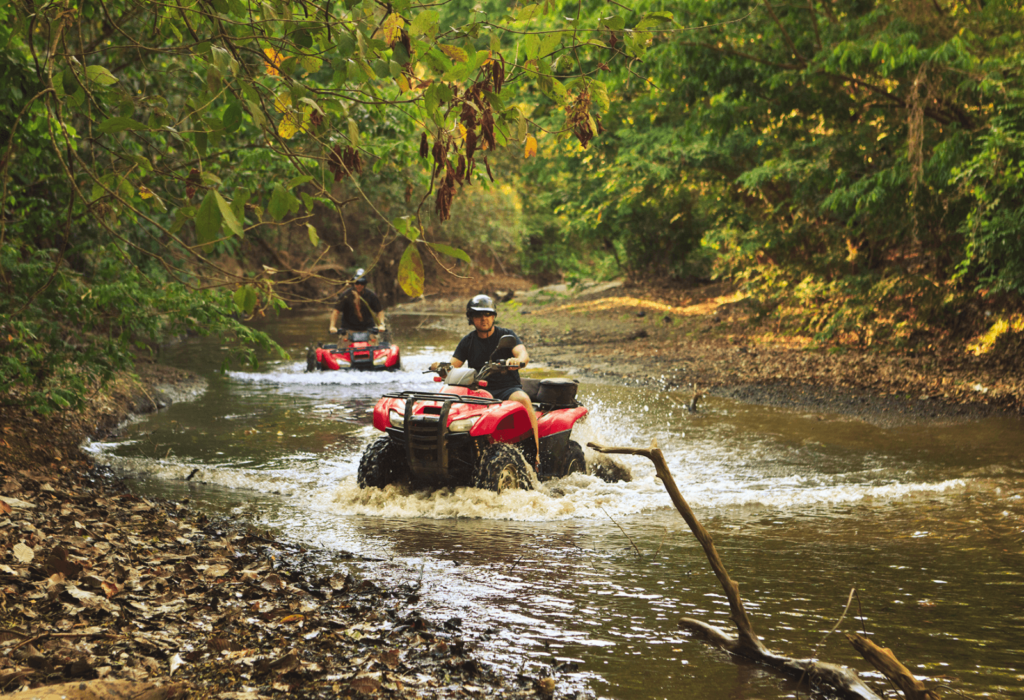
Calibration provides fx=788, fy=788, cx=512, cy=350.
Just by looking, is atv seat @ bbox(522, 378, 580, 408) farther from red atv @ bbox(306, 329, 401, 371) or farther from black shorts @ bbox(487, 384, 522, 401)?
red atv @ bbox(306, 329, 401, 371)

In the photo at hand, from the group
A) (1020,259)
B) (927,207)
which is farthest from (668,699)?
(927,207)

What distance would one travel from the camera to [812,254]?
1839cm

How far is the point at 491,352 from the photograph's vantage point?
833cm

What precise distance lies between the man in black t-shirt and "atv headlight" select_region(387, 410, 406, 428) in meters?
0.94

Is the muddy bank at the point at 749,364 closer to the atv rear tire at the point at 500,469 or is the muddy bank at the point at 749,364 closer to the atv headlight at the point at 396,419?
the atv rear tire at the point at 500,469

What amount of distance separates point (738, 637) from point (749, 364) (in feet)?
39.4

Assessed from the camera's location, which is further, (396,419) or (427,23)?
(396,419)

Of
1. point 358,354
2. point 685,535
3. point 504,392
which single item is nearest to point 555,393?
point 504,392

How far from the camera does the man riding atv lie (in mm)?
7695

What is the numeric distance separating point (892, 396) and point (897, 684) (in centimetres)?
999

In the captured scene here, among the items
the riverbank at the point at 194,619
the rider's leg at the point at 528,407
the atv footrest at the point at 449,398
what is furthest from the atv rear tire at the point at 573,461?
the riverbank at the point at 194,619

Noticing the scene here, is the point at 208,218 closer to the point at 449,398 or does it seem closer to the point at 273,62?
the point at 273,62

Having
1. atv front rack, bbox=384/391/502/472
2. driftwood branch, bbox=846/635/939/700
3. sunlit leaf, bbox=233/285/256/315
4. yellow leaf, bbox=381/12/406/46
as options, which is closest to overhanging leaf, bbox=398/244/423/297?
sunlit leaf, bbox=233/285/256/315

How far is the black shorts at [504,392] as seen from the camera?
7.83 m
